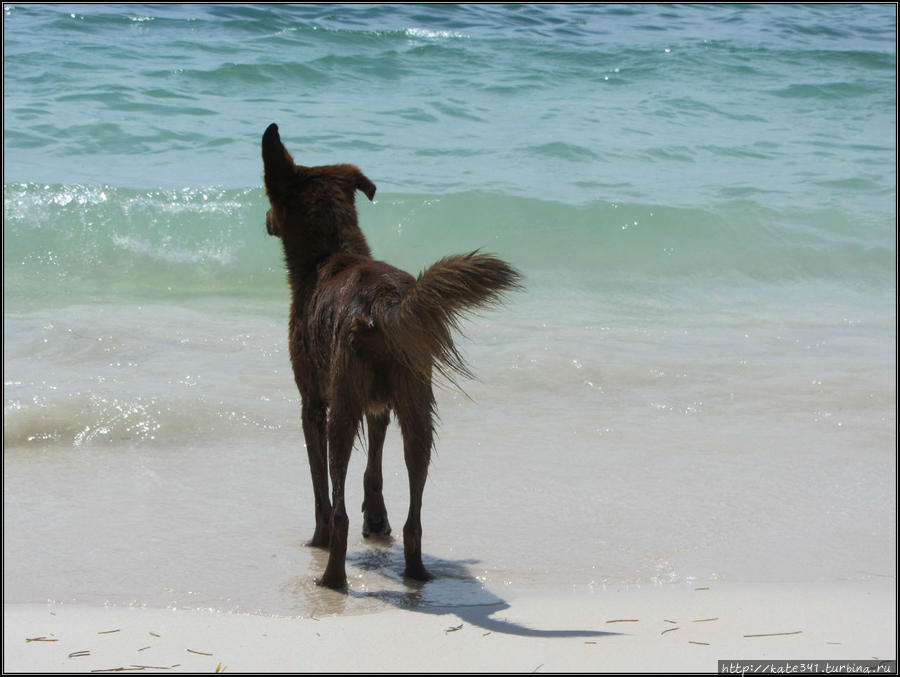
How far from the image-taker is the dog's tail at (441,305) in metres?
3.35

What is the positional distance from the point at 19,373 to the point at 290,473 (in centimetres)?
220

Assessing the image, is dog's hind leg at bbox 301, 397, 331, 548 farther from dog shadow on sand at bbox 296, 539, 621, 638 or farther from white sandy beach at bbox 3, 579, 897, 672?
white sandy beach at bbox 3, 579, 897, 672

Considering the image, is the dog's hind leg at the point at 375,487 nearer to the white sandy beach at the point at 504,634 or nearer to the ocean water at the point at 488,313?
the ocean water at the point at 488,313

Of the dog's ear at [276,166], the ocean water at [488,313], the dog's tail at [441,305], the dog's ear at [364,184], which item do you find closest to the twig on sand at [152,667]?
the ocean water at [488,313]

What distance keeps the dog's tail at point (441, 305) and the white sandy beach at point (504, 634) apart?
89 cm

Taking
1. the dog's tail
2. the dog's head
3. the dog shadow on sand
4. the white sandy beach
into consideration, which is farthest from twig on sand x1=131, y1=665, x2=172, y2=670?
the dog's head

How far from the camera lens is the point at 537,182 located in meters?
Result: 12.1

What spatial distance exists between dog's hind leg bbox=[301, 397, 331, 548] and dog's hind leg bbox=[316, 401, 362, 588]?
448mm

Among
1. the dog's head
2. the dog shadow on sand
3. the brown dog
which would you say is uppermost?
the dog's head

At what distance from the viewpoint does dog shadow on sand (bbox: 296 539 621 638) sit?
137 inches

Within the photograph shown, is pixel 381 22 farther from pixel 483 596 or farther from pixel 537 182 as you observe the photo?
pixel 483 596

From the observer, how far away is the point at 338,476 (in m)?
3.90

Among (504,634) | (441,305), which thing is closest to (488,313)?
(441,305)

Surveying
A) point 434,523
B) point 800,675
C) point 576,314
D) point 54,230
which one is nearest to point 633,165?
point 576,314
